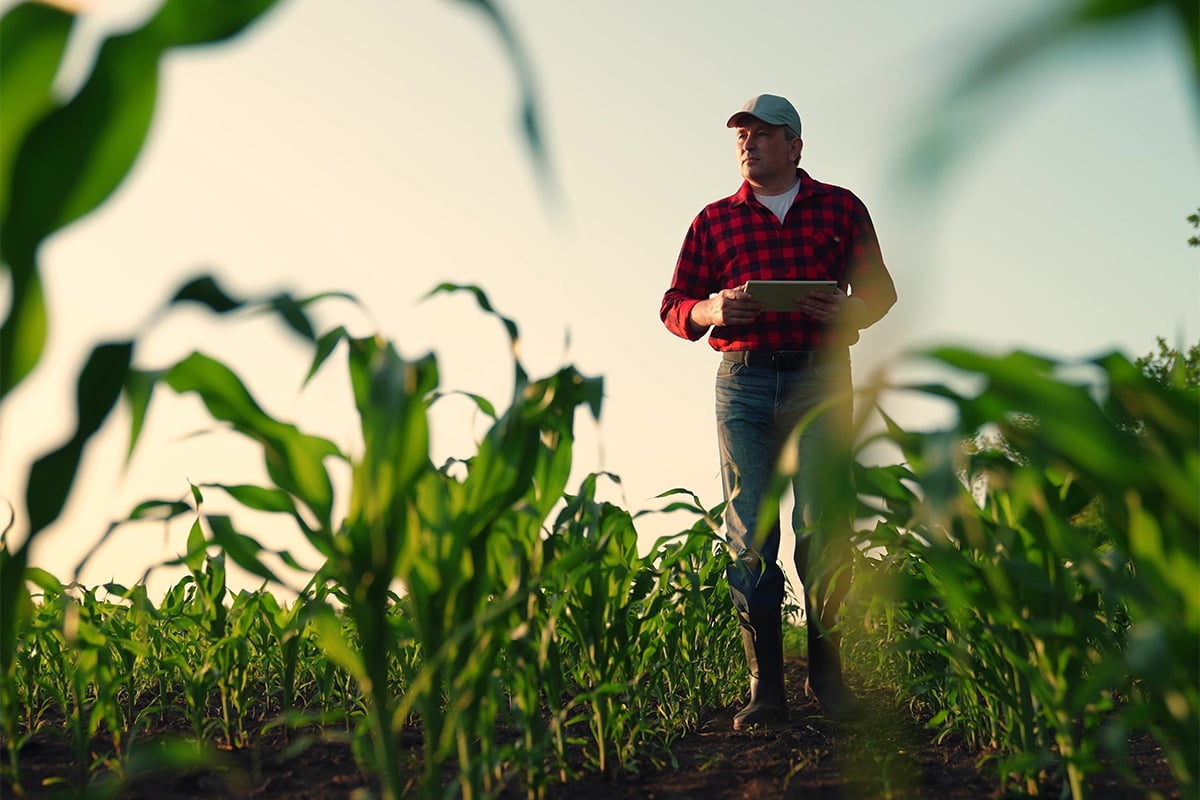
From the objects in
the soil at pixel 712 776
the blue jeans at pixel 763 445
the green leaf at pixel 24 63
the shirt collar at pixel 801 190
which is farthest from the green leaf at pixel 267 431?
the shirt collar at pixel 801 190

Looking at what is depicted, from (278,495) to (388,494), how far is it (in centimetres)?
34

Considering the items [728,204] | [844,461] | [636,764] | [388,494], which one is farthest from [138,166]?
[728,204]

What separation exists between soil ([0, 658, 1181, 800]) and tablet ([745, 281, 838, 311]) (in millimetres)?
1289

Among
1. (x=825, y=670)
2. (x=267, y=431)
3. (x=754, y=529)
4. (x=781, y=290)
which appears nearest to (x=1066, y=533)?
(x=267, y=431)

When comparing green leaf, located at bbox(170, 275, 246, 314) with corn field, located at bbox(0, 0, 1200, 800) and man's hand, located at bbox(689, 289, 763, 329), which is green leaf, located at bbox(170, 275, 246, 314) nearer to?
corn field, located at bbox(0, 0, 1200, 800)

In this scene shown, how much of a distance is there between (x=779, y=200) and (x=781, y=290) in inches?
27.7

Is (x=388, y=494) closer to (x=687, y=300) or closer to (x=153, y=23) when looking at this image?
(x=153, y=23)

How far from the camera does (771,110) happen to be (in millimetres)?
3441

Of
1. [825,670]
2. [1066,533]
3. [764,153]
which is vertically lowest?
[825,670]

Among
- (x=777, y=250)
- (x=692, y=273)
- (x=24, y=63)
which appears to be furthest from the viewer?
(x=692, y=273)

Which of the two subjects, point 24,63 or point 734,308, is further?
point 734,308

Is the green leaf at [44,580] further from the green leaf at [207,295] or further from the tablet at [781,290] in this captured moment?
the tablet at [781,290]

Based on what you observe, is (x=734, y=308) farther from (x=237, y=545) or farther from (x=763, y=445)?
(x=237, y=545)

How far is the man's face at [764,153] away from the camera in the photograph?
3.53 meters
